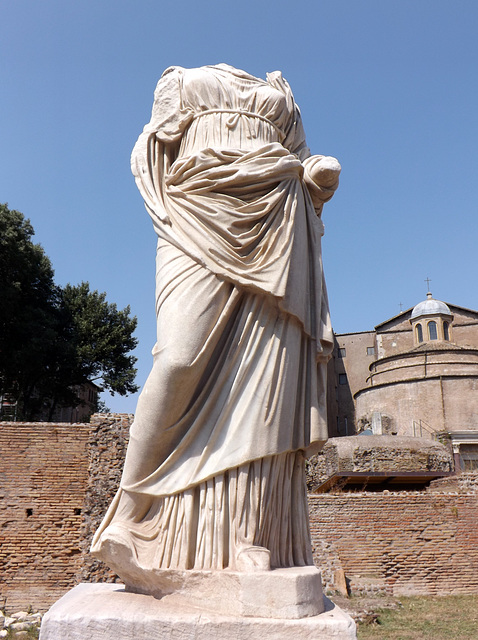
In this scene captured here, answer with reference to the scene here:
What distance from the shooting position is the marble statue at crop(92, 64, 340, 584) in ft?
8.03

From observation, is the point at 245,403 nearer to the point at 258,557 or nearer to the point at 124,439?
the point at 258,557

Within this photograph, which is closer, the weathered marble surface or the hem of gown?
the weathered marble surface

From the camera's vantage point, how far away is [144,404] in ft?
8.43

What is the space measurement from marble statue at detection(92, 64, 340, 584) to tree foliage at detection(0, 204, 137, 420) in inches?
894

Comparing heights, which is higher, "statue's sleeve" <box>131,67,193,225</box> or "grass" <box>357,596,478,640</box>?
"statue's sleeve" <box>131,67,193,225</box>

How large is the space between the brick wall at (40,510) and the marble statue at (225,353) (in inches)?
454

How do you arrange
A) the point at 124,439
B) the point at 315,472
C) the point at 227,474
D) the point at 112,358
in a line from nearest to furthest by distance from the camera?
the point at 227,474
the point at 124,439
the point at 315,472
the point at 112,358

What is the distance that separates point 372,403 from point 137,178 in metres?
32.9

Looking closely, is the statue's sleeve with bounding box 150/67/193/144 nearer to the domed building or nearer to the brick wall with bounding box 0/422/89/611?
the brick wall with bounding box 0/422/89/611

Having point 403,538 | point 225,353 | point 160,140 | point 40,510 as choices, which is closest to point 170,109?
point 160,140

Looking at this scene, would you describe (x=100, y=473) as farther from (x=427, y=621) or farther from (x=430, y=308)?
(x=430, y=308)

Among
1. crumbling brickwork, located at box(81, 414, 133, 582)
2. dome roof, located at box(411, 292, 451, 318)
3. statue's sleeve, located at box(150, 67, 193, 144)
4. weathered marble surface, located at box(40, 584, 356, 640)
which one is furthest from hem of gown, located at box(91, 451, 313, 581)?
dome roof, located at box(411, 292, 451, 318)

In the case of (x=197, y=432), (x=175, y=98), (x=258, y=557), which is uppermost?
(x=175, y=98)

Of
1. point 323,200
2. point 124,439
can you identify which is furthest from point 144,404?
point 124,439
